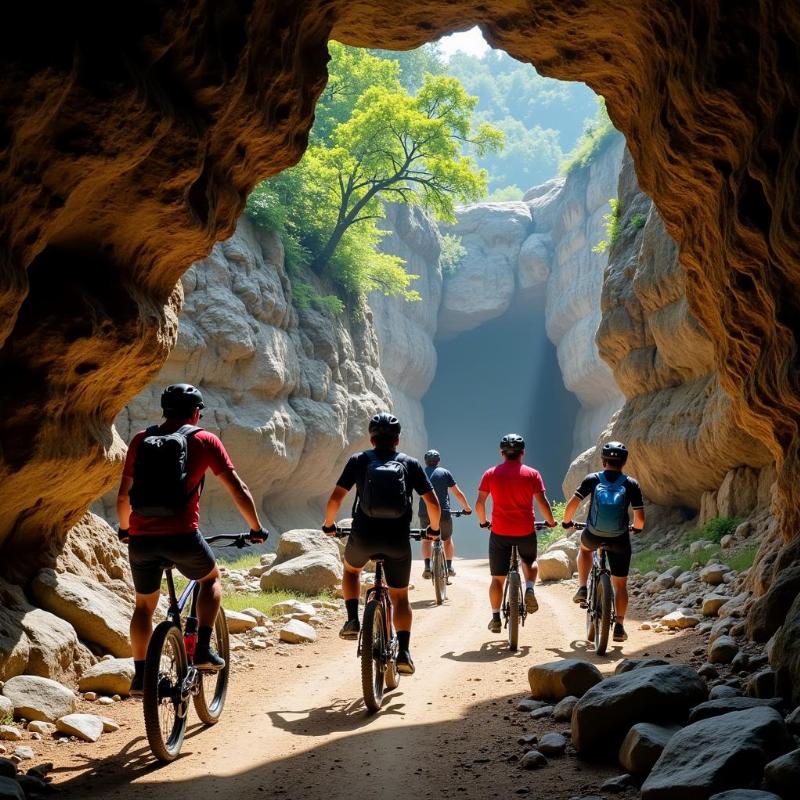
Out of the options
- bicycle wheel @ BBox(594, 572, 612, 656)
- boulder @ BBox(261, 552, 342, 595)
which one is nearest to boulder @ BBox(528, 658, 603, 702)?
bicycle wheel @ BBox(594, 572, 612, 656)

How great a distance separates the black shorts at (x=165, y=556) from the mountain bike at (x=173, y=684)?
0.35 feet

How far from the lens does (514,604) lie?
8367 mm

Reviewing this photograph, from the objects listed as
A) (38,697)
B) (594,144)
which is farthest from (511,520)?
(594,144)

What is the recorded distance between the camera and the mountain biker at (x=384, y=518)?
6.18 metres

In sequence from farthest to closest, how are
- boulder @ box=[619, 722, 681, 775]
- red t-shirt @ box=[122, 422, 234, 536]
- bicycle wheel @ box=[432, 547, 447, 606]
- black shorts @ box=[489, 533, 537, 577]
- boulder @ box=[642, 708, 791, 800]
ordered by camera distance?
1. bicycle wheel @ box=[432, 547, 447, 606]
2. black shorts @ box=[489, 533, 537, 577]
3. red t-shirt @ box=[122, 422, 234, 536]
4. boulder @ box=[619, 722, 681, 775]
5. boulder @ box=[642, 708, 791, 800]

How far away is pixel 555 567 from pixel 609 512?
7699mm

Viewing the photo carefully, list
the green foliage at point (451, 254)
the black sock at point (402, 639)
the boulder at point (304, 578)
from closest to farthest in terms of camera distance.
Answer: the black sock at point (402, 639) < the boulder at point (304, 578) < the green foliage at point (451, 254)

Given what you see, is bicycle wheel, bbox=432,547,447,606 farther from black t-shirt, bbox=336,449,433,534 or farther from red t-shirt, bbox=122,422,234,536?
red t-shirt, bbox=122,422,234,536

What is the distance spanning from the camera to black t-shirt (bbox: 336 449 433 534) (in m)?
6.27

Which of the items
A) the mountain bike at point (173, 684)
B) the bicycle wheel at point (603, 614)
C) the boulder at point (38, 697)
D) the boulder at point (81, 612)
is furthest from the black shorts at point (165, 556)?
the bicycle wheel at point (603, 614)

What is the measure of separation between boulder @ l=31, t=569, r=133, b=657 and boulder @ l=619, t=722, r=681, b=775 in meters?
4.48

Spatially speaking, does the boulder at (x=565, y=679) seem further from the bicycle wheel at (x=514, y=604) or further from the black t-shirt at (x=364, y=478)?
the bicycle wheel at (x=514, y=604)

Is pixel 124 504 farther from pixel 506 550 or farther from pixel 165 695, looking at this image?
pixel 506 550

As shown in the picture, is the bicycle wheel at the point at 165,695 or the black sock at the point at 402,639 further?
the black sock at the point at 402,639
